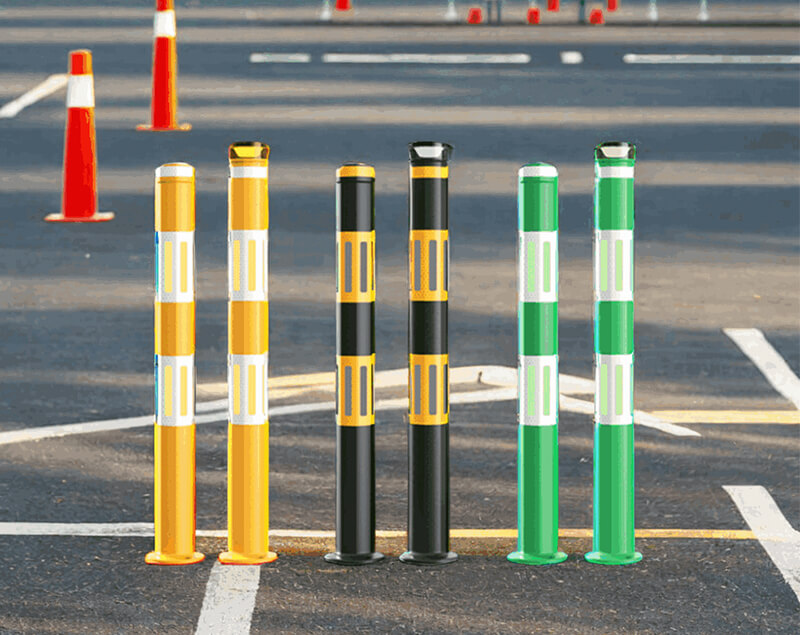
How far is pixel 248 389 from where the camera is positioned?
19.7 feet

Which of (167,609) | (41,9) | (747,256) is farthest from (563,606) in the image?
(41,9)

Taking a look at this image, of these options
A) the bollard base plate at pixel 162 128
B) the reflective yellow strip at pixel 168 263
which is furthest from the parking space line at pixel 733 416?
the bollard base plate at pixel 162 128

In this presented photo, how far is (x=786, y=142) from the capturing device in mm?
17203

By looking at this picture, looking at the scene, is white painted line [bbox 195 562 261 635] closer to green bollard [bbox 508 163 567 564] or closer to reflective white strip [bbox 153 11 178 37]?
green bollard [bbox 508 163 567 564]

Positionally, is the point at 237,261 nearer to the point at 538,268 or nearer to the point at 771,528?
the point at 538,268

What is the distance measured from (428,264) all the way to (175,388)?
2.66 ft

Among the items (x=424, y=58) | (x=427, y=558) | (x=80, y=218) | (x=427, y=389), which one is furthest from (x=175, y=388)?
(x=424, y=58)

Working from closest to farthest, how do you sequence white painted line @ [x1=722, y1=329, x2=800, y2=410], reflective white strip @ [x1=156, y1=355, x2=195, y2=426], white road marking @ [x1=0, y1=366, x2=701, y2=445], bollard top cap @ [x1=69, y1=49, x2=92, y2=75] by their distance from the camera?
reflective white strip @ [x1=156, y1=355, x2=195, y2=426] < white road marking @ [x1=0, y1=366, x2=701, y2=445] < white painted line @ [x1=722, y1=329, x2=800, y2=410] < bollard top cap @ [x1=69, y1=49, x2=92, y2=75]

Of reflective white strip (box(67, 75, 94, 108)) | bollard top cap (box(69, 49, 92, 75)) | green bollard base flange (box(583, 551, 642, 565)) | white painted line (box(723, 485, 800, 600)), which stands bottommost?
white painted line (box(723, 485, 800, 600))

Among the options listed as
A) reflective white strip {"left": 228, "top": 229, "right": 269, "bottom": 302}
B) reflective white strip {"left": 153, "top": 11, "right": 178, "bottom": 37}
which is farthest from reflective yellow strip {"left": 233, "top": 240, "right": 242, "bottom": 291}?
reflective white strip {"left": 153, "top": 11, "right": 178, "bottom": 37}

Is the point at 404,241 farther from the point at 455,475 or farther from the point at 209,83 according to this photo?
the point at 209,83

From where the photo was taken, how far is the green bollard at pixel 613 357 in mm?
6043

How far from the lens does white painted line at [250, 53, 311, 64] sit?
22.5 metres

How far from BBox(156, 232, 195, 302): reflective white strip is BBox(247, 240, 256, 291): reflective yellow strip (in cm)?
17
